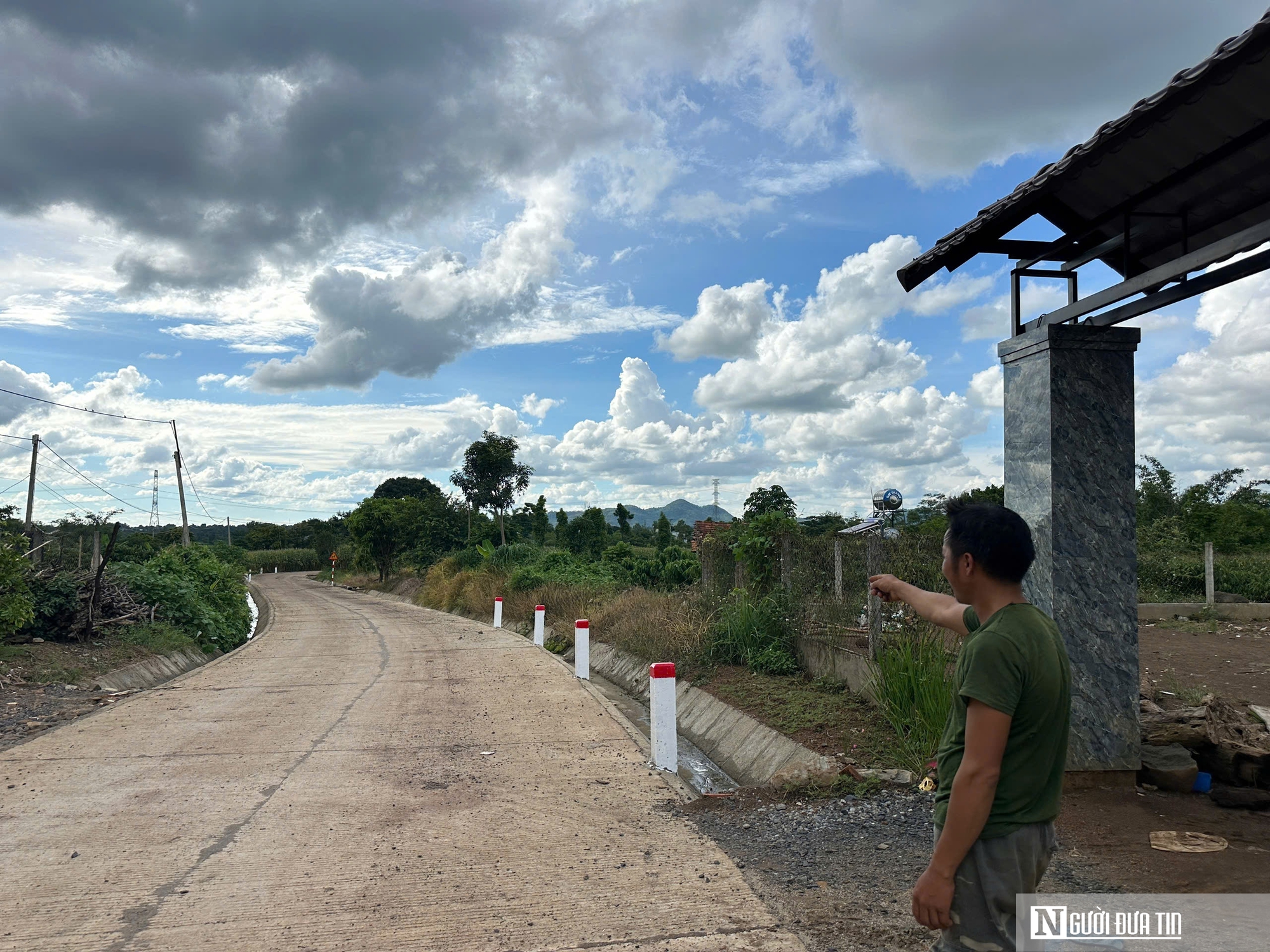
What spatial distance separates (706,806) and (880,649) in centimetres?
269

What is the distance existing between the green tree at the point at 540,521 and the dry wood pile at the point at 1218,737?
41.6 m

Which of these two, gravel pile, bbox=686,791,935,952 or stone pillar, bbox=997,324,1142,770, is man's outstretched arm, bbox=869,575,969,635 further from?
stone pillar, bbox=997,324,1142,770

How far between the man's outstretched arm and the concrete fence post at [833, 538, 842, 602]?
6.52 metres

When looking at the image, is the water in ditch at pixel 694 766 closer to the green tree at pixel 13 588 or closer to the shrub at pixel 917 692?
the shrub at pixel 917 692

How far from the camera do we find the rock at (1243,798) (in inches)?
237

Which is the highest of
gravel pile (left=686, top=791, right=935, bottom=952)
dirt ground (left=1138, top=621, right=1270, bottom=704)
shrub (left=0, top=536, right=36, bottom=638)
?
shrub (left=0, top=536, right=36, bottom=638)

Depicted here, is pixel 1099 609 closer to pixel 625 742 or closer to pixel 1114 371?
pixel 1114 371

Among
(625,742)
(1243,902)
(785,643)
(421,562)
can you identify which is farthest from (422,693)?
(421,562)

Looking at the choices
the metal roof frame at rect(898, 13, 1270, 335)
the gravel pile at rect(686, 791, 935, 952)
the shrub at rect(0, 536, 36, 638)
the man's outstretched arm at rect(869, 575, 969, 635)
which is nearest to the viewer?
the man's outstretched arm at rect(869, 575, 969, 635)

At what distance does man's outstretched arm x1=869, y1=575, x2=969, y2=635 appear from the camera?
3252mm

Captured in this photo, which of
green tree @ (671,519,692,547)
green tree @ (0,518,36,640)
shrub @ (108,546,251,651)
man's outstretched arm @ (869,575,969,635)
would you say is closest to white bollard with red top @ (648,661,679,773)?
man's outstretched arm @ (869,575,969,635)

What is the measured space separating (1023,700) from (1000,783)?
0.27 m

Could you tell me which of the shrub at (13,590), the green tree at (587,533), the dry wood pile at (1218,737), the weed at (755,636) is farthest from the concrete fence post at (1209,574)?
the green tree at (587,533)

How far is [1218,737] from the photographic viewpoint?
21.6 ft
